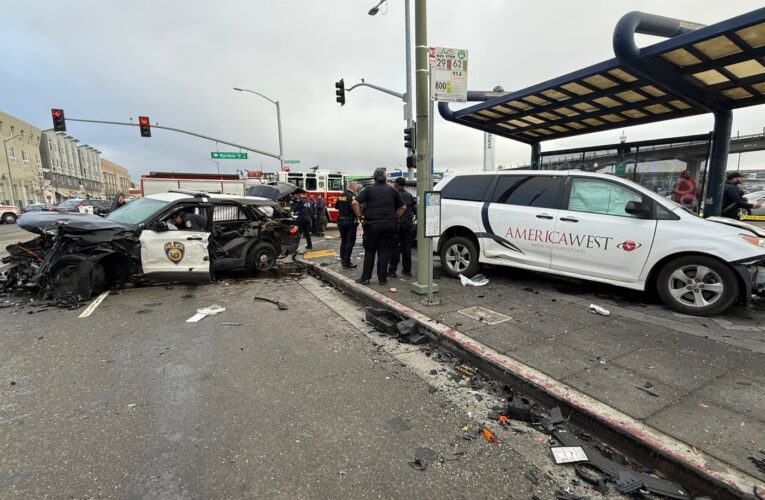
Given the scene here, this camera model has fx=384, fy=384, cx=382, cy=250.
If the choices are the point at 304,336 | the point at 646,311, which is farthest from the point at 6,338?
the point at 646,311

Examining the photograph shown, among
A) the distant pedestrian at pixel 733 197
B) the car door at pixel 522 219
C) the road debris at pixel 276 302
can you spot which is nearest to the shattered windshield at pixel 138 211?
the road debris at pixel 276 302

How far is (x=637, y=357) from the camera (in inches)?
144

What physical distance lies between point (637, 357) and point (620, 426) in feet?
4.40

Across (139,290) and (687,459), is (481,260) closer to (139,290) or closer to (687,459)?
(687,459)

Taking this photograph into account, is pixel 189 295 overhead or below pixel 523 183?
below

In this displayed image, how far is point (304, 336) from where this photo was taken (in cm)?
459

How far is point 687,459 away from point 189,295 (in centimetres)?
644

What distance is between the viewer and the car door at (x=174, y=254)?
6.31m

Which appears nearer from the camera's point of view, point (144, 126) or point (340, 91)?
point (340, 91)

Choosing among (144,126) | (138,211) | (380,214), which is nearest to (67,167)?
(144,126)

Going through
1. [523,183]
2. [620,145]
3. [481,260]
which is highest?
[620,145]

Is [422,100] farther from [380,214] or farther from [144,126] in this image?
[144,126]

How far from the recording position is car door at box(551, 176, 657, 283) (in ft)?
16.6

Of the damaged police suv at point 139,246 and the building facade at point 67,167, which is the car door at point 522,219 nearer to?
the damaged police suv at point 139,246
